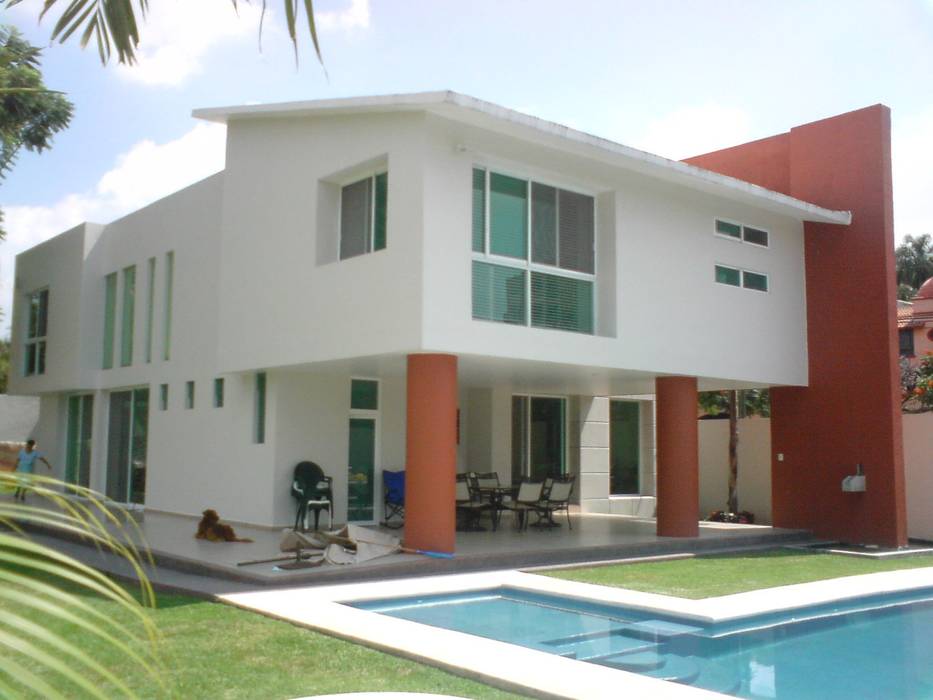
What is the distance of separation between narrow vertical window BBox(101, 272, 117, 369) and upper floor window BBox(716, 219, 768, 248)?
12.6 m

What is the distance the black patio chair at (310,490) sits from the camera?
14.1 meters

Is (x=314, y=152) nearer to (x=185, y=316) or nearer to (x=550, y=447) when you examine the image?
(x=185, y=316)

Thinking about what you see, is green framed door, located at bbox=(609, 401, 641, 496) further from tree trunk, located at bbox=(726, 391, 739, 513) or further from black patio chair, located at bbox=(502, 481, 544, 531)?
black patio chair, located at bbox=(502, 481, 544, 531)

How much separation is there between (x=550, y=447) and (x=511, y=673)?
1360 cm

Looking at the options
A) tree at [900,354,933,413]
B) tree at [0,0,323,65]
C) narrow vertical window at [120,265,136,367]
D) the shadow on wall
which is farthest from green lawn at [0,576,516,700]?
the shadow on wall

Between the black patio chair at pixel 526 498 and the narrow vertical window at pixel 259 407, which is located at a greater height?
the narrow vertical window at pixel 259 407

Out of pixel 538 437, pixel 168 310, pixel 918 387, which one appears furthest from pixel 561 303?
pixel 918 387

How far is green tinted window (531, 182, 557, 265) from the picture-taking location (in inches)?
496

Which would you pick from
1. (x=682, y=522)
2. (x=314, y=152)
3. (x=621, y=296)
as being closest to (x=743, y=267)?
(x=621, y=296)

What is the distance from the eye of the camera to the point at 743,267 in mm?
15734

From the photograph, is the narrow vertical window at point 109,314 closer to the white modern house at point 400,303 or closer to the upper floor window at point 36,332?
the white modern house at point 400,303

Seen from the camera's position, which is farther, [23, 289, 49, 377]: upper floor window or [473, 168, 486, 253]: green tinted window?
[23, 289, 49, 377]: upper floor window

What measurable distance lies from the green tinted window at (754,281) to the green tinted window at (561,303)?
3933mm

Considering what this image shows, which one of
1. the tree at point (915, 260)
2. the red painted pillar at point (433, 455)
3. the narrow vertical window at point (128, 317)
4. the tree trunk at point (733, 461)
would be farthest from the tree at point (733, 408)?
the tree at point (915, 260)
